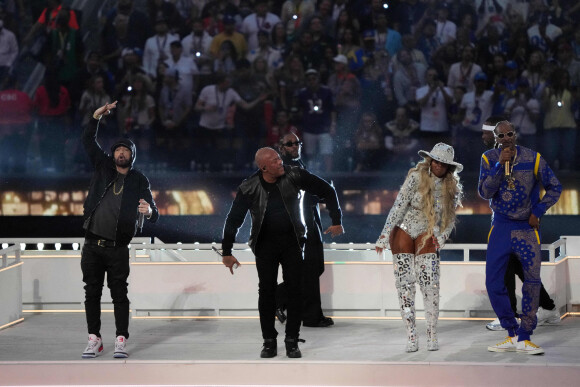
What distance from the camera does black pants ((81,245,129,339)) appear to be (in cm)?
599

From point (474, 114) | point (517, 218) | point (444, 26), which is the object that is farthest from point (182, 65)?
point (517, 218)

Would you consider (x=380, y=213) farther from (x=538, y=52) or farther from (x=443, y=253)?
(x=538, y=52)

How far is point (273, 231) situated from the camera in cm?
579

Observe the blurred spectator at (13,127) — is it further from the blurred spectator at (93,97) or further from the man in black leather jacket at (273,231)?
the man in black leather jacket at (273,231)

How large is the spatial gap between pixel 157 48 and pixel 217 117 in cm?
139

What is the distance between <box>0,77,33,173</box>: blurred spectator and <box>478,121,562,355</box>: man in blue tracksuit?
838 centimetres

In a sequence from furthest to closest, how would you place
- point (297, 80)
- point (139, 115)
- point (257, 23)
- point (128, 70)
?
point (257, 23), point (128, 70), point (139, 115), point (297, 80)

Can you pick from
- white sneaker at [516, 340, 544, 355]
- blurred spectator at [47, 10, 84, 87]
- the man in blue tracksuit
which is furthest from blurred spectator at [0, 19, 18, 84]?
white sneaker at [516, 340, 544, 355]

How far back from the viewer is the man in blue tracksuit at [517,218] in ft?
19.0

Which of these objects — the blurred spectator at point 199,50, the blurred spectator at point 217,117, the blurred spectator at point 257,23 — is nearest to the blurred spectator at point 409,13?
the blurred spectator at point 257,23

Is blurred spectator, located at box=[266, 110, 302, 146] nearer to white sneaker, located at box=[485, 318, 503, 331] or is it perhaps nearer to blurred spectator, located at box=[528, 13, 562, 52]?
blurred spectator, located at box=[528, 13, 562, 52]

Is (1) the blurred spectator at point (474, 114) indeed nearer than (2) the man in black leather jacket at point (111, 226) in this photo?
No

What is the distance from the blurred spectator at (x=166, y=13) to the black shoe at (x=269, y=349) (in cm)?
814

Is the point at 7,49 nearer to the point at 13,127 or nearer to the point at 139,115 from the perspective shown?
the point at 13,127
